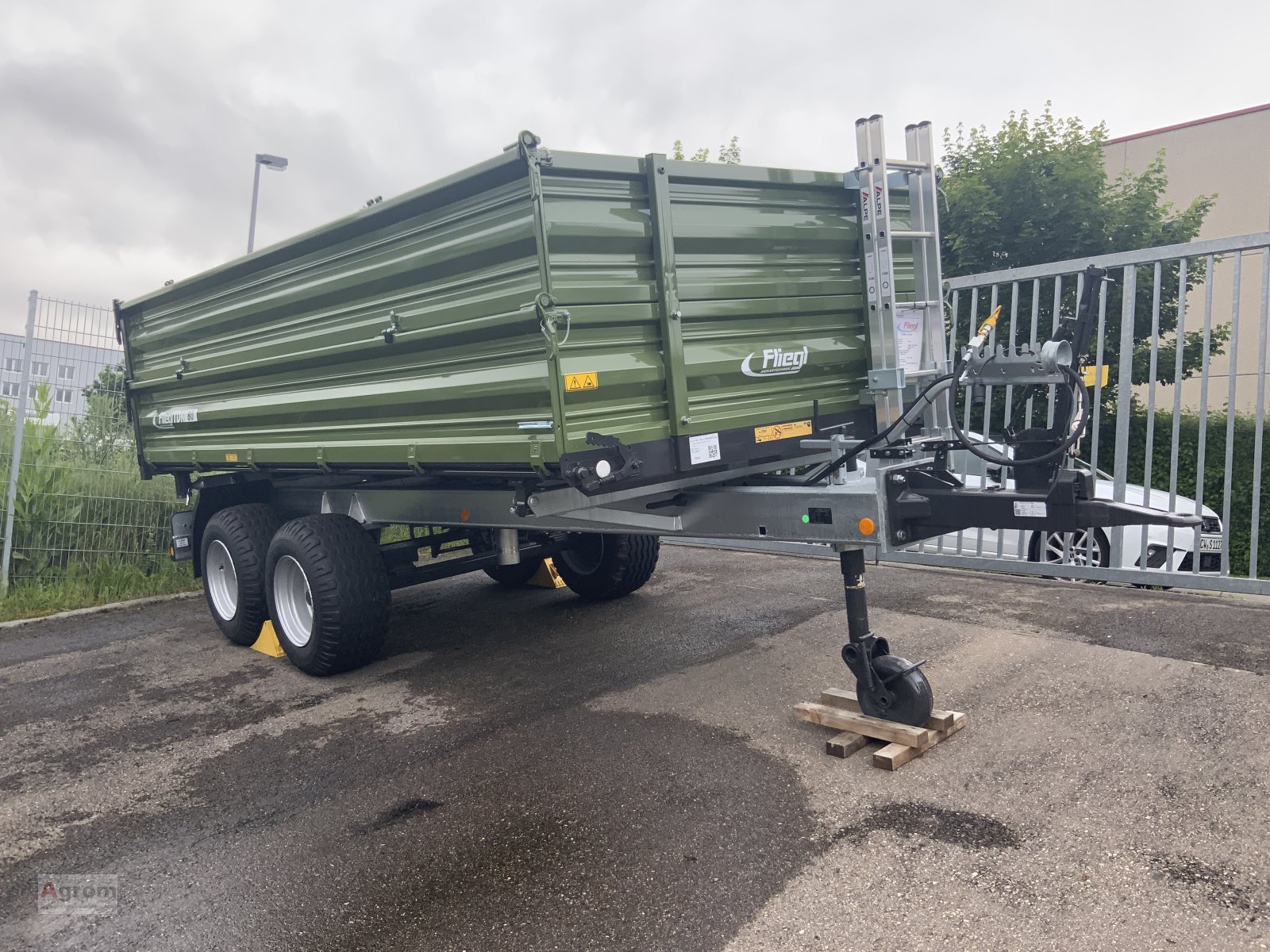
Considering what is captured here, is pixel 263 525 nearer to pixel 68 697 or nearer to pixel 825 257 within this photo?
pixel 68 697

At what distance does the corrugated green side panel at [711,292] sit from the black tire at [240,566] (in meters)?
Result: 3.24

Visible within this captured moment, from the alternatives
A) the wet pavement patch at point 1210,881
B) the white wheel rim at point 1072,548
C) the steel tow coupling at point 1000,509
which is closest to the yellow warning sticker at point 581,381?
the steel tow coupling at point 1000,509

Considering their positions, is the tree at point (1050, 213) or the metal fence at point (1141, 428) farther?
the tree at point (1050, 213)

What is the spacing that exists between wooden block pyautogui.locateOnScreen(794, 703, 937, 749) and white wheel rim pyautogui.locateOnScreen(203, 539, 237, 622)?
3953 millimetres

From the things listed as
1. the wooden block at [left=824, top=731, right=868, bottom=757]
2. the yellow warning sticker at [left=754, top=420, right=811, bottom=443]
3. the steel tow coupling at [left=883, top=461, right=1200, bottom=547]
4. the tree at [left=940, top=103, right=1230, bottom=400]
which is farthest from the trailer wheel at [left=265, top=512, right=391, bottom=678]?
the tree at [left=940, top=103, right=1230, bottom=400]

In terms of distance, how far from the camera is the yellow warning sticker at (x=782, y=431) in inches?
157

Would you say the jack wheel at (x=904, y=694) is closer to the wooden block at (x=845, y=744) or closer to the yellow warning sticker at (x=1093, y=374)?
the wooden block at (x=845, y=744)

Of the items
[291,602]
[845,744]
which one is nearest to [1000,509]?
[845,744]

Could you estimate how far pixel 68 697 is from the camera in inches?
197

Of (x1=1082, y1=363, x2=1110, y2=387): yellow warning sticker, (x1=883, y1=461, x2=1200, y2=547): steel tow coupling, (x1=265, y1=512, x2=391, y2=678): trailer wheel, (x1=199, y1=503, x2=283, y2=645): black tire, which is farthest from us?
(x1=199, y1=503, x2=283, y2=645): black tire

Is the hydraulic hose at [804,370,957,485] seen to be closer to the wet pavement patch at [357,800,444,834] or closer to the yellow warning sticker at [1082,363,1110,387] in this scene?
the yellow warning sticker at [1082,363,1110,387]

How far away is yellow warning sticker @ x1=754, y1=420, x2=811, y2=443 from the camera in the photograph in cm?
399

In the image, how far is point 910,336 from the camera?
4.29 metres

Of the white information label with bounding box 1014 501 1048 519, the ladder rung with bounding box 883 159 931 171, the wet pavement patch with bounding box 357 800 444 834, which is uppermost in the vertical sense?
the ladder rung with bounding box 883 159 931 171
